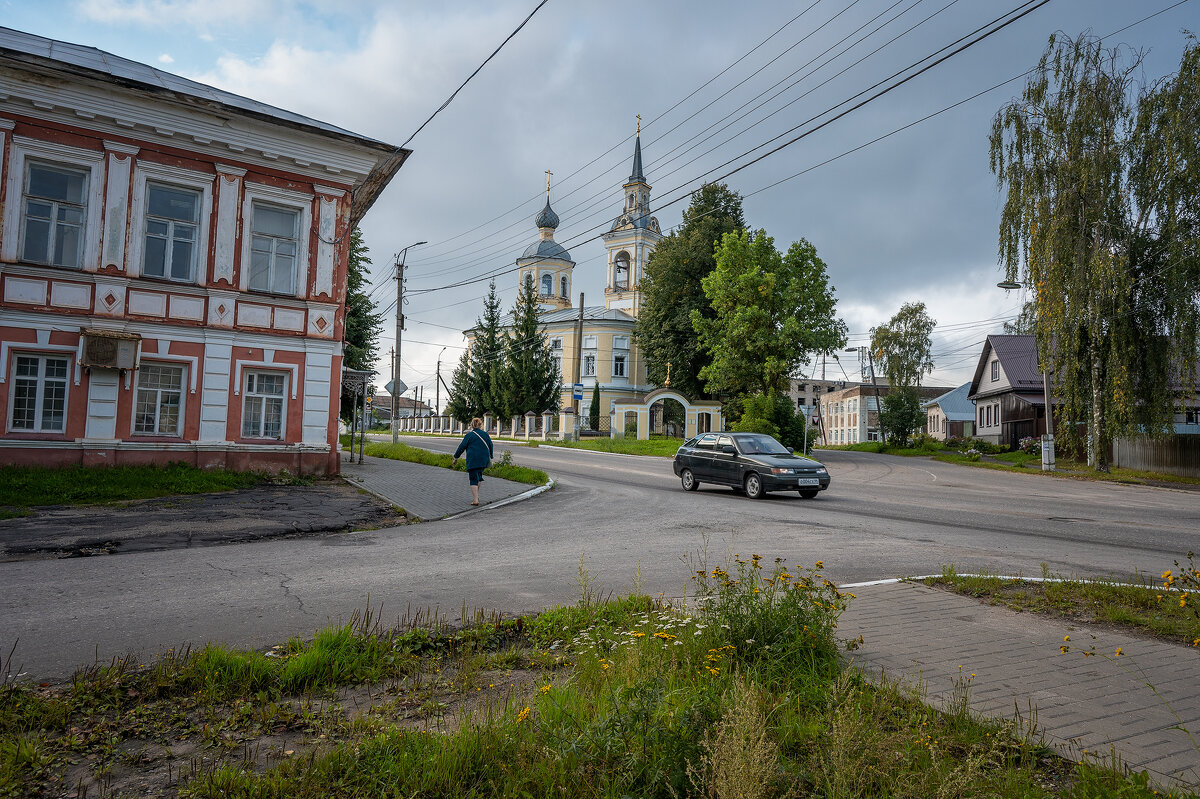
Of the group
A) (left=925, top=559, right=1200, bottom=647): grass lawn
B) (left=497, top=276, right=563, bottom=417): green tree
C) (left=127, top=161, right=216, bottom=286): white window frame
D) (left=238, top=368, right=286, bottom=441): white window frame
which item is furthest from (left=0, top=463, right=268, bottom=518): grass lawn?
(left=497, top=276, right=563, bottom=417): green tree

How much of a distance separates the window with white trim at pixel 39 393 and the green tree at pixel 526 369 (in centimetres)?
4047

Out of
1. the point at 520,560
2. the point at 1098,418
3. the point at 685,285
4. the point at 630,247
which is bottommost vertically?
the point at 520,560

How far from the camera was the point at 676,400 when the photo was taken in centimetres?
5294

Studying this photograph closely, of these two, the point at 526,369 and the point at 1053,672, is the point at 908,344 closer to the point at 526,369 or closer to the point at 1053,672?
the point at 526,369

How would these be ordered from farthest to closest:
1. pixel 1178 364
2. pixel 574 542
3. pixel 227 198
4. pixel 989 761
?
pixel 1178 364 < pixel 227 198 < pixel 574 542 < pixel 989 761

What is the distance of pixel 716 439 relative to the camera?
18.2m

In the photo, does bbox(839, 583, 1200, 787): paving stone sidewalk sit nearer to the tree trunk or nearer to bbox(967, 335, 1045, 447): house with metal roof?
the tree trunk

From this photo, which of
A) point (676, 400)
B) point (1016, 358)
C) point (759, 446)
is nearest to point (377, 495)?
point (759, 446)

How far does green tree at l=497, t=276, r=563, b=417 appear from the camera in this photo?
Answer: 2190 inches

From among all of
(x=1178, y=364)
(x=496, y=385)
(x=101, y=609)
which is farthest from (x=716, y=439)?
(x=496, y=385)

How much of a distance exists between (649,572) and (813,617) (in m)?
3.32

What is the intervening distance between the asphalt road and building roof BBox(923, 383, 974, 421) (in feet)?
245

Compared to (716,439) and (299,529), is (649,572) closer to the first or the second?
(299,529)

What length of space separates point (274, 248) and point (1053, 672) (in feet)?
59.5
